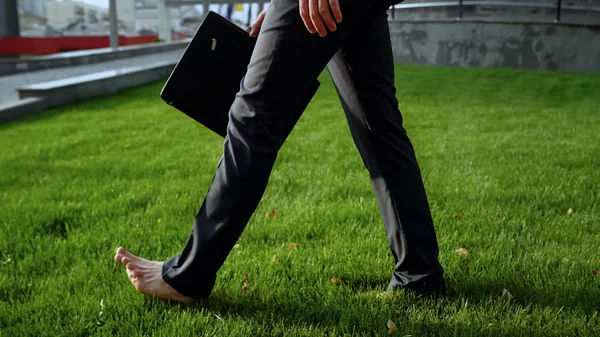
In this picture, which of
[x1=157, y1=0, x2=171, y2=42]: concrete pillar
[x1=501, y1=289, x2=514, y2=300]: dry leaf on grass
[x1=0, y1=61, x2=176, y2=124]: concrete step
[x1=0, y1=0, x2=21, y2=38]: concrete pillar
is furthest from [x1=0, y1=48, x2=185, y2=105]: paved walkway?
[x1=157, y1=0, x2=171, y2=42]: concrete pillar

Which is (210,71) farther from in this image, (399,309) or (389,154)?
(399,309)

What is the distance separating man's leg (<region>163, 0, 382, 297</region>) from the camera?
175 centimetres

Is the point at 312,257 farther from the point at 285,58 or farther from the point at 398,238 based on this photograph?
the point at 285,58

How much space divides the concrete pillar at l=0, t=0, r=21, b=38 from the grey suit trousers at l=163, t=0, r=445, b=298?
70.8 ft

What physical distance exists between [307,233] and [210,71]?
1.03m

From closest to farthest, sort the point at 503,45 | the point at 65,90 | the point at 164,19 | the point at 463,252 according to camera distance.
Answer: the point at 463,252 → the point at 65,90 → the point at 503,45 → the point at 164,19

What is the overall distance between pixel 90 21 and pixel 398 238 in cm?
4194

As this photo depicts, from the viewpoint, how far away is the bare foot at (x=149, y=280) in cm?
195

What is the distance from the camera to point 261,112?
1768 mm

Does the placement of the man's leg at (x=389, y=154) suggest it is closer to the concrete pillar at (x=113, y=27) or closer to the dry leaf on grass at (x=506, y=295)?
the dry leaf on grass at (x=506, y=295)

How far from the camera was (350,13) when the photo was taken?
1.76 m

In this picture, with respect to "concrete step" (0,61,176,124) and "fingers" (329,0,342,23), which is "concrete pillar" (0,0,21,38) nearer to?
"concrete step" (0,61,176,124)

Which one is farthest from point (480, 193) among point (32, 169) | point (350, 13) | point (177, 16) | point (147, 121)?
point (177, 16)

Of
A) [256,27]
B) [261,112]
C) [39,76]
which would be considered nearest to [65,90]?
[39,76]
